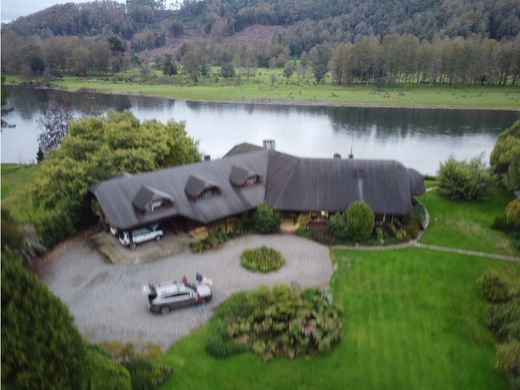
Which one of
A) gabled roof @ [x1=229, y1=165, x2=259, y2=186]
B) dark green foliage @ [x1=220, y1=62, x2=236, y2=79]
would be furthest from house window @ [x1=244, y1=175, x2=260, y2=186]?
dark green foliage @ [x1=220, y1=62, x2=236, y2=79]

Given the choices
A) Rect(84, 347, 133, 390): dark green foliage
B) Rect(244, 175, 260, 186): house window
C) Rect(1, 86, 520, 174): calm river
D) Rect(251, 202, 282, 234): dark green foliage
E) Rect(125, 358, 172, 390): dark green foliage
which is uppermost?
Rect(244, 175, 260, 186): house window

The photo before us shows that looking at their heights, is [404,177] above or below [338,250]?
above

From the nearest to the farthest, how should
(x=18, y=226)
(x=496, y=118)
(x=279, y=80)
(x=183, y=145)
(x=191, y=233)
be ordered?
(x=18, y=226) → (x=191, y=233) → (x=183, y=145) → (x=496, y=118) → (x=279, y=80)

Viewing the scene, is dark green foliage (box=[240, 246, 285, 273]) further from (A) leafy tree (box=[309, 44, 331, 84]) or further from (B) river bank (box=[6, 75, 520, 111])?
(A) leafy tree (box=[309, 44, 331, 84])

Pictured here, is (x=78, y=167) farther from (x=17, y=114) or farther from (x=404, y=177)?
(x=17, y=114)

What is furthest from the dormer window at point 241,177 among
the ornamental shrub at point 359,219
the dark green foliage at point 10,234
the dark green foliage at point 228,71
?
the dark green foliage at point 228,71

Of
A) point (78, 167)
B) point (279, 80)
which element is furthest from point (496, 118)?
point (78, 167)

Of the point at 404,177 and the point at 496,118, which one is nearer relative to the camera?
the point at 404,177
